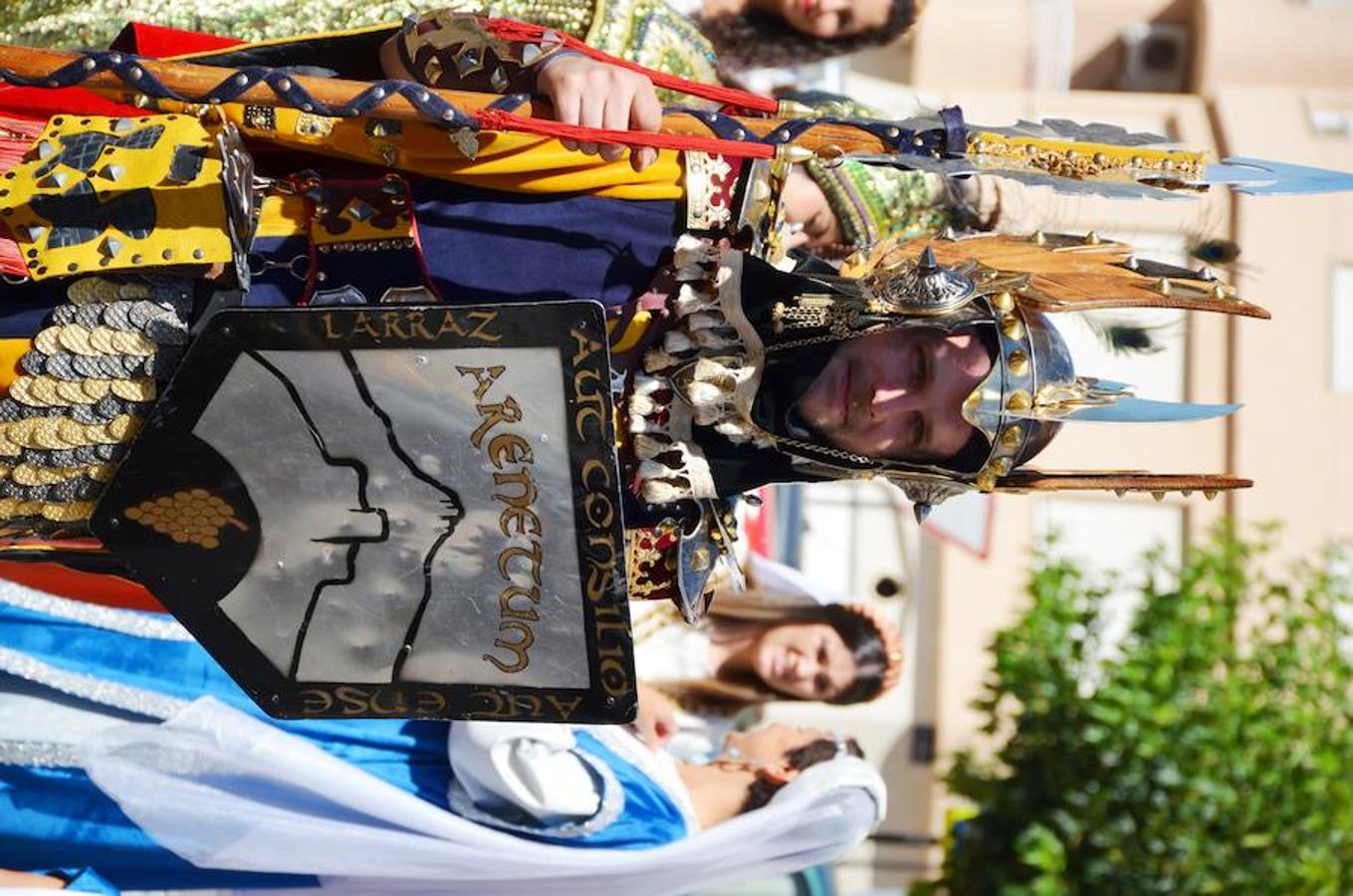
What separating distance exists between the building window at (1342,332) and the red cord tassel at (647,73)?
6467 millimetres

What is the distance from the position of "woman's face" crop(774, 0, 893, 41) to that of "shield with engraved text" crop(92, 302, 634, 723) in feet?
7.07

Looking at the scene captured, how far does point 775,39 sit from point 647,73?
6.59ft

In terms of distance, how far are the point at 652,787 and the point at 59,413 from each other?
155 cm

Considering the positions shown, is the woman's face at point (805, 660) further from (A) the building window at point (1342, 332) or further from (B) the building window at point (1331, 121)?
(B) the building window at point (1331, 121)

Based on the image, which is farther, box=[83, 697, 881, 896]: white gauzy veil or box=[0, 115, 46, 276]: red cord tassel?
box=[83, 697, 881, 896]: white gauzy veil

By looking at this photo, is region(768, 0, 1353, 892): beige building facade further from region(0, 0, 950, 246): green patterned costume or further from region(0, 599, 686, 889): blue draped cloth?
region(0, 599, 686, 889): blue draped cloth

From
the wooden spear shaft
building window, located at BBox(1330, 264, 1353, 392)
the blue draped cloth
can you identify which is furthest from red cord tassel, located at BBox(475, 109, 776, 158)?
building window, located at BBox(1330, 264, 1353, 392)

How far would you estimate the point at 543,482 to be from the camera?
1947 mm

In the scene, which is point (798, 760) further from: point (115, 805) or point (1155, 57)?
point (1155, 57)

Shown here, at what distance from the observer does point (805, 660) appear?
3891 mm

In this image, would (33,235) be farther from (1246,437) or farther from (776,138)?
(1246,437)

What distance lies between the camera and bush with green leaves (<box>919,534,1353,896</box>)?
509 centimetres

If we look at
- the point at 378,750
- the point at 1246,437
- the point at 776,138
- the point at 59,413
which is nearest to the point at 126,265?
the point at 59,413

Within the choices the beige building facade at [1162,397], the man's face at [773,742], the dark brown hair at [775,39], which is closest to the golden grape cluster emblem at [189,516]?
the man's face at [773,742]
